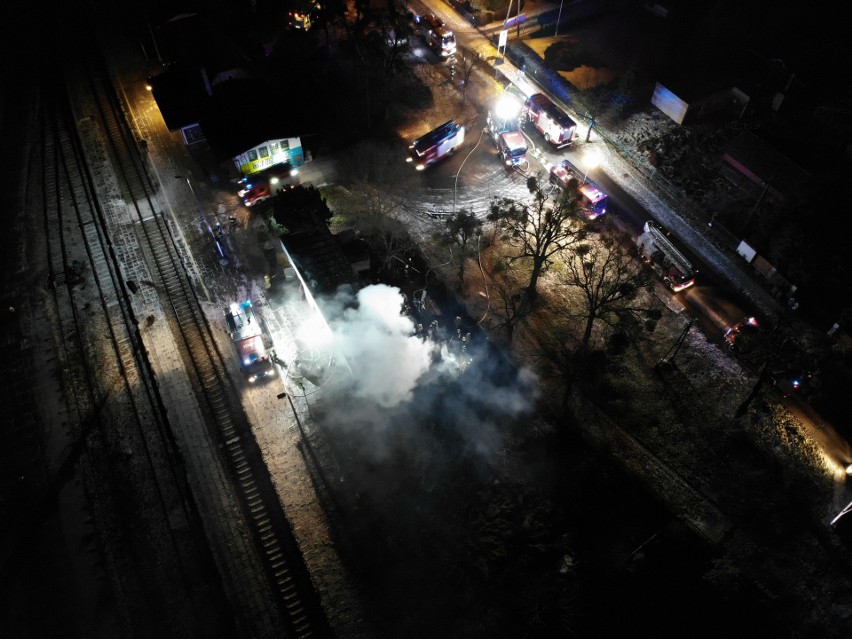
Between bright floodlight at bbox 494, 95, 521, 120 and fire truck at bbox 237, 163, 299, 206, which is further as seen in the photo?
bright floodlight at bbox 494, 95, 521, 120

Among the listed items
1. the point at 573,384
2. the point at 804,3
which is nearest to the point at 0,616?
the point at 573,384

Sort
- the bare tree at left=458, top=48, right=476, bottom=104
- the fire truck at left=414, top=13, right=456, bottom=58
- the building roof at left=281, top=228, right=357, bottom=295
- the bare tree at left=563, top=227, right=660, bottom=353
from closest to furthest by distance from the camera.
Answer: the bare tree at left=563, top=227, right=660, bottom=353 < the building roof at left=281, top=228, right=357, bottom=295 < the bare tree at left=458, top=48, right=476, bottom=104 < the fire truck at left=414, top=13, right=456, bottom=58

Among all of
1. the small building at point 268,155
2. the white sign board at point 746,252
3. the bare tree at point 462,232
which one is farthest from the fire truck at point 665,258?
the small building at point 268,155

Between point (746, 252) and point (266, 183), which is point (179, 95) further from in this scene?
point (746, 252)

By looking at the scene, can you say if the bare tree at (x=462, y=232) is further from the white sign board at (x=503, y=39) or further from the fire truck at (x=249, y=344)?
the white sign board at (x=503, y=39)

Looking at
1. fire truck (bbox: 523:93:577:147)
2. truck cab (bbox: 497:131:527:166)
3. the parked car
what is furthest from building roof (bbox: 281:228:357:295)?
the parked car

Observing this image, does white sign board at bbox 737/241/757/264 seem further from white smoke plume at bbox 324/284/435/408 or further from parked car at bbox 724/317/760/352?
white smoke plume at bbox 324/284/435/408
